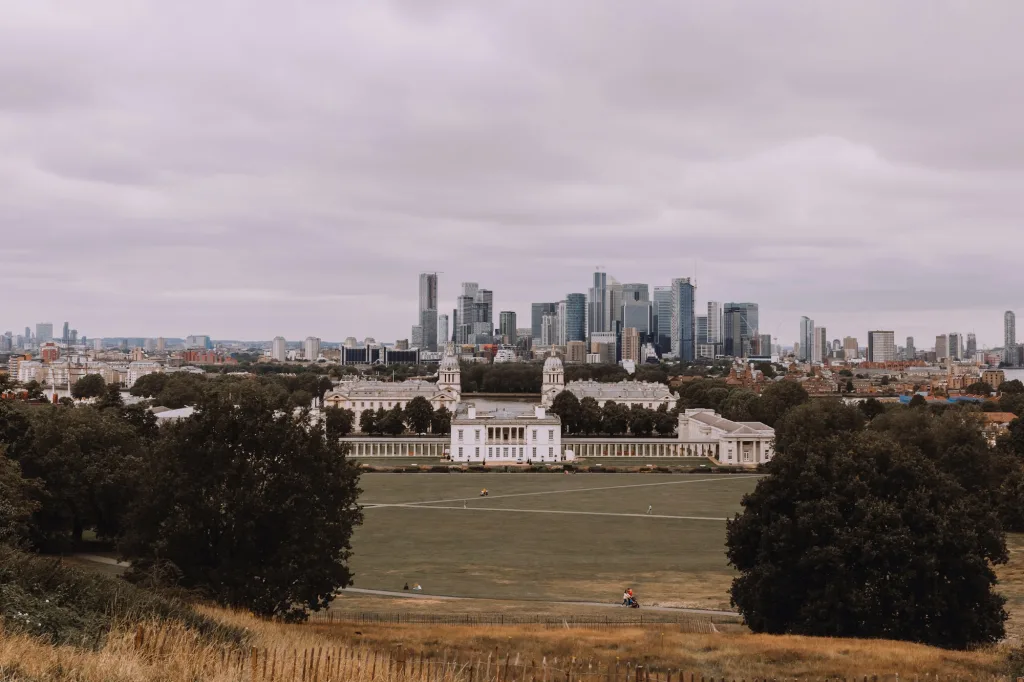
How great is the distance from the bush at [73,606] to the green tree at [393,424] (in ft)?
271

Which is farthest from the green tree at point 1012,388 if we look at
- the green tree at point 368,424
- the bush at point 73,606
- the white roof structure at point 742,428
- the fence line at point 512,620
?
the bush at point 73,606

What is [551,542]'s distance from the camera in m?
43.3

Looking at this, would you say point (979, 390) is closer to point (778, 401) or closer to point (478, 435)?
point (778, 401)

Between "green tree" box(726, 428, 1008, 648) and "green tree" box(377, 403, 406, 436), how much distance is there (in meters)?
75.4

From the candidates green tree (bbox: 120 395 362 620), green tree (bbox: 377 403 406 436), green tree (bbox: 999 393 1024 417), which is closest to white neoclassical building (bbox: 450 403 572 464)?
green tree (bbox: 377 403 406 436)

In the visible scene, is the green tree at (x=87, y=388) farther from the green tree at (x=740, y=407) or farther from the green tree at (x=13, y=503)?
the green tree at (x=13, y=503)

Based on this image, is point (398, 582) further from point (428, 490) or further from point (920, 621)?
point (428, 490)

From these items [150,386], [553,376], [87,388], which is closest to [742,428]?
[553,376]

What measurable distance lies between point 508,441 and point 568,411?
19277mm

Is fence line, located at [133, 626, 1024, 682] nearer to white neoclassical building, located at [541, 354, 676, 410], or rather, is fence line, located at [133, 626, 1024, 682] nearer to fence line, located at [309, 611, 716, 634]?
fence line, located at [309, 611, 716, 634]

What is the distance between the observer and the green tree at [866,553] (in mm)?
24094

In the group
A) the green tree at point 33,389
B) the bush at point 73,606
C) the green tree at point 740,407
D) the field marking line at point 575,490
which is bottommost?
the field marking line at point 575,490

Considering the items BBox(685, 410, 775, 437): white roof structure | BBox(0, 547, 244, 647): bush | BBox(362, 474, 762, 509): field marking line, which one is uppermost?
BBox(0, 547, 244, 647): bush

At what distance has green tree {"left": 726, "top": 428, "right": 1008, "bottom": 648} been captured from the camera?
2409 cm
